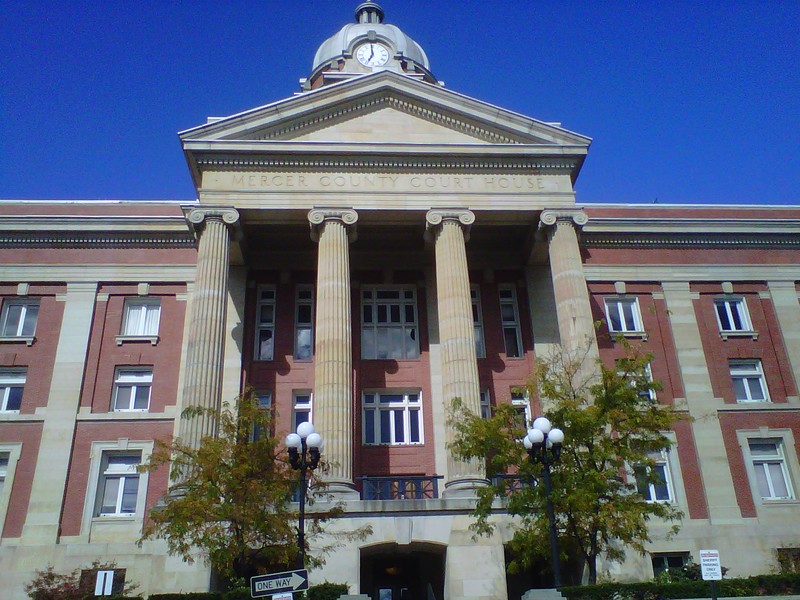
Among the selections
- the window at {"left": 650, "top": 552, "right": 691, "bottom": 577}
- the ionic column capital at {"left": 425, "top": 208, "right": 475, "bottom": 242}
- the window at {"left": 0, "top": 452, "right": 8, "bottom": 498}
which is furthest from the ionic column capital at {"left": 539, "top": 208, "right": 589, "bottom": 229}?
the window at {"left": 0, "top": 452, "right": 8, "bottom": 498}

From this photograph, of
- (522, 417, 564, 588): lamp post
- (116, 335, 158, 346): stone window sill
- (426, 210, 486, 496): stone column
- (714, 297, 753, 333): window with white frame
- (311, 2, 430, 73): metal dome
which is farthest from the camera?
(311, 2, 430, 73): metal dome

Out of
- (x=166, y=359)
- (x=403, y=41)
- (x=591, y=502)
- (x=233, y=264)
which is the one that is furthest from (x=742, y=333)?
(x=403, y=41)

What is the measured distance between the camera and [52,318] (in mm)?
34781

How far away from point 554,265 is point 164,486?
60.8 feet

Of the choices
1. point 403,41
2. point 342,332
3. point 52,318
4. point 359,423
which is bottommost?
point 359,423

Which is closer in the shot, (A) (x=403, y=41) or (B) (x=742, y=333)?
(B) (x=742, y=333)

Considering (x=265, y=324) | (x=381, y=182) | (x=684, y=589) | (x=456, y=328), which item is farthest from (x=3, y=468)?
(x=684, y=589)

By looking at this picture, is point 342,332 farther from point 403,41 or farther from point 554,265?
point 403,41

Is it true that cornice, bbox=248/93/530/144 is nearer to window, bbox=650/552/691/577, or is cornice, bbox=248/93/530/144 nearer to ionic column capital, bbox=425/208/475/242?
ionic column capital, bbox=425/208/475/242

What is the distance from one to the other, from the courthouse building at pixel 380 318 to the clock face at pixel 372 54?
24.7 metres

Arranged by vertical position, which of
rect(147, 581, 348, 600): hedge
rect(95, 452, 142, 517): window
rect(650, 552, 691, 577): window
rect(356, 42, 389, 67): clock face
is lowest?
rect(147, 581, 348, 600): hedge

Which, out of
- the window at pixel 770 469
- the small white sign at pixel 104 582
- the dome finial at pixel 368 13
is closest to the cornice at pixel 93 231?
the small white sign at pixel 104 582

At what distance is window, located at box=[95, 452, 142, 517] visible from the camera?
31.5 m

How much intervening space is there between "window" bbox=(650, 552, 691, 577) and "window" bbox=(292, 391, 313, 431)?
50.6 feet
